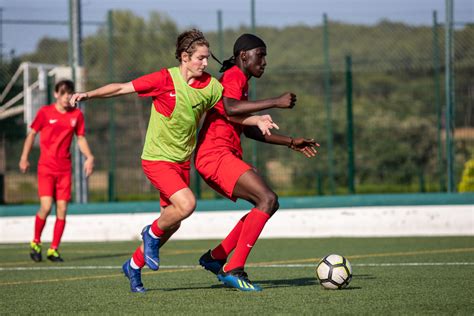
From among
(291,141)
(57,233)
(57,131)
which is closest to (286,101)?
(291,141)

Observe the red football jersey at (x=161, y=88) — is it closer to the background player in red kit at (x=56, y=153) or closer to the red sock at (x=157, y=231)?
the red sock at (x=157, y=231)

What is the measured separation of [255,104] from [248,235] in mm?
1085

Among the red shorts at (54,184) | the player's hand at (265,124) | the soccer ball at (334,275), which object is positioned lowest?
the soccer ball at (334,275)

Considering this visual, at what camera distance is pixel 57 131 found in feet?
41.1

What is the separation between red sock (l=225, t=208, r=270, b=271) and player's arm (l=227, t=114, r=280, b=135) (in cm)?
71

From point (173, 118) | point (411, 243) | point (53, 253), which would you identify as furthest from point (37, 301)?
point (411, 243)

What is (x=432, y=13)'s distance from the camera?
17.8 m

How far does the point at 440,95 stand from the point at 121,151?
6382mm

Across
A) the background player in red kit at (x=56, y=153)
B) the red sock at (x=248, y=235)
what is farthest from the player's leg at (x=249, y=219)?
the background player in red kit at (x=56, y=153)

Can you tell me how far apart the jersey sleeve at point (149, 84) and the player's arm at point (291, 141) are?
3.13 feet

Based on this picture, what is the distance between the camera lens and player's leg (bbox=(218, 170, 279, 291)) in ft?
25.9

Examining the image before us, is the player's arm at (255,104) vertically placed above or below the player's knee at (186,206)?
above

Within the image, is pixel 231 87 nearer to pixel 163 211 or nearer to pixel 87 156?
pixel 163 211

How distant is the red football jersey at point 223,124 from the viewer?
8.15m
